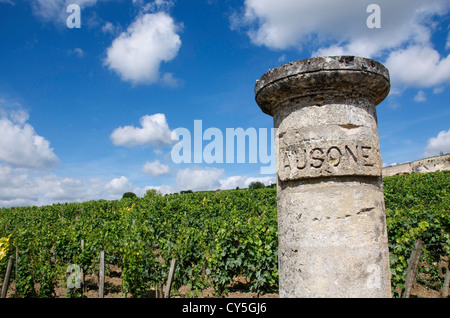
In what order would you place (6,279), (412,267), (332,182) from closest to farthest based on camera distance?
(332,182), (412,267), (6,279)

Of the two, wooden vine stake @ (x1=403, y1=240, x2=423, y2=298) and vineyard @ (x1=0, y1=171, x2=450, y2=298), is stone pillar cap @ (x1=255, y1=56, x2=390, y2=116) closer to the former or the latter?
wooden vine stake @ (x1=403, y1=240, x2=423, y2=298)

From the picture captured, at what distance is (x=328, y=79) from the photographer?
101 inches

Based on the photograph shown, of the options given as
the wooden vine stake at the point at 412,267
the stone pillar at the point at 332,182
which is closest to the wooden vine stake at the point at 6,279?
the stone pillar at the point at 332,182

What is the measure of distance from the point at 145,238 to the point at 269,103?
20.1 ft

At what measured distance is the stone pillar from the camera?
248 centimetres

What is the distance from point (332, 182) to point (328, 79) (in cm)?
86

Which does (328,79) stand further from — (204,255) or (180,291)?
(180,291)

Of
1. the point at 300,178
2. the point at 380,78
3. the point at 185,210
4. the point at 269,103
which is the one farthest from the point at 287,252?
the point at 185,210

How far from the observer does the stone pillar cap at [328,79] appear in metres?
2.54

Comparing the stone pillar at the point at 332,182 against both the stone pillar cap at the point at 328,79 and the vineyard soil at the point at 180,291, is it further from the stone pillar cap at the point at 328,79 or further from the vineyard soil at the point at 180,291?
the vineyard soil at the point at 180,291

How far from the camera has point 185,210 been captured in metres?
13.7

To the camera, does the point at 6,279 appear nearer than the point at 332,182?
No

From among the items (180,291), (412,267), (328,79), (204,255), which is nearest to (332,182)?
(328,79)
